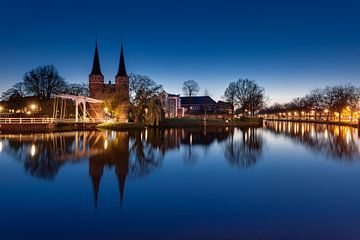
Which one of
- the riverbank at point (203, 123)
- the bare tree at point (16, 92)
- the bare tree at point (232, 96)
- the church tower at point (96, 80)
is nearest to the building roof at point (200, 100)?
the bare tree at point (232, 96)

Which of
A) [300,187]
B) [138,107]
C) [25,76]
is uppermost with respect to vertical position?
[25,76]

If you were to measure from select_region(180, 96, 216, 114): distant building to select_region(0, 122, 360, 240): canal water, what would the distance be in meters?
68.7

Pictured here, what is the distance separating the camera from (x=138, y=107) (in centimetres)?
3731

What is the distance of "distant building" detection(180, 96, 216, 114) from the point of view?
267 ft

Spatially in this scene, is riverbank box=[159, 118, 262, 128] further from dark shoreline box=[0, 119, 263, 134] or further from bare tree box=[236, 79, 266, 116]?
bare tree box=[236, 79, 266, 116]

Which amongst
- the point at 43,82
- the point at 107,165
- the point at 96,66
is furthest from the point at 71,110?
the point at 107,165

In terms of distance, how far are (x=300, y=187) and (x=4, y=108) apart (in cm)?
6159

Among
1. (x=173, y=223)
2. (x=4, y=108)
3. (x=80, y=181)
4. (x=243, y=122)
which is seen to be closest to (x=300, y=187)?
(x=173, y=223)

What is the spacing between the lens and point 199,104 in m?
84.9

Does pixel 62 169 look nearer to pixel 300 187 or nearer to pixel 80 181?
pixel 80 181

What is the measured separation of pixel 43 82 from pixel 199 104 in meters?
51.3

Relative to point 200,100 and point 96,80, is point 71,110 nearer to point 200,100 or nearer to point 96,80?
point 96,80

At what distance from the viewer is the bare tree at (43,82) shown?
4456 centimetres

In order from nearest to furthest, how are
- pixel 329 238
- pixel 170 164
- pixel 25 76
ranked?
pixel 329 238
pixel 170 164
pixel 25 76
